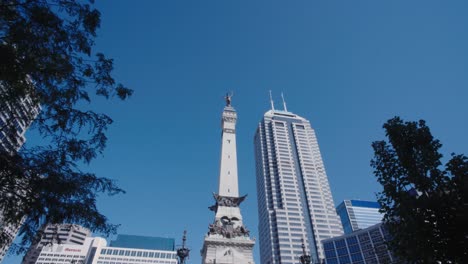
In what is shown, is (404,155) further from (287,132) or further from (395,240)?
(287,132)

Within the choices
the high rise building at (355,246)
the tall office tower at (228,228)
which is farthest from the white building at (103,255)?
the tall office tower at (228,228)

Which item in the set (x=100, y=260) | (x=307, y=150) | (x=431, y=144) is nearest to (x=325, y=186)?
(x=307, y=150)

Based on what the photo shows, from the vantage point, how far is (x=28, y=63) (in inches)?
293

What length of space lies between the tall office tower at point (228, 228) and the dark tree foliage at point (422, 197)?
70.6ft

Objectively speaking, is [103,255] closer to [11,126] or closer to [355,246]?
[355,246]

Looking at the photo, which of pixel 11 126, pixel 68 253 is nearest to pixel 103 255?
pixel 68 253

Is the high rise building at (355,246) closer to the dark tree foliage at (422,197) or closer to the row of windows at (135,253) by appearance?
the row of windows at (135,253)

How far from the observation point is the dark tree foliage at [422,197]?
10.1m

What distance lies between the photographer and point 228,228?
3294 centimetres

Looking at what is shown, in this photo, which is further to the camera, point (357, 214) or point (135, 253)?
point (357, 214)

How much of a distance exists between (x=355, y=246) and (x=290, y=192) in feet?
118

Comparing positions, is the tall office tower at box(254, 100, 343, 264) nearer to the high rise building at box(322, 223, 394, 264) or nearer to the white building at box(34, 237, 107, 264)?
the high rise building at box(322, 223, 394, 264)

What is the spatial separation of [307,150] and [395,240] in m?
121

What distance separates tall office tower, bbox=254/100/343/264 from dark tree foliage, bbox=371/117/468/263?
294 feet
